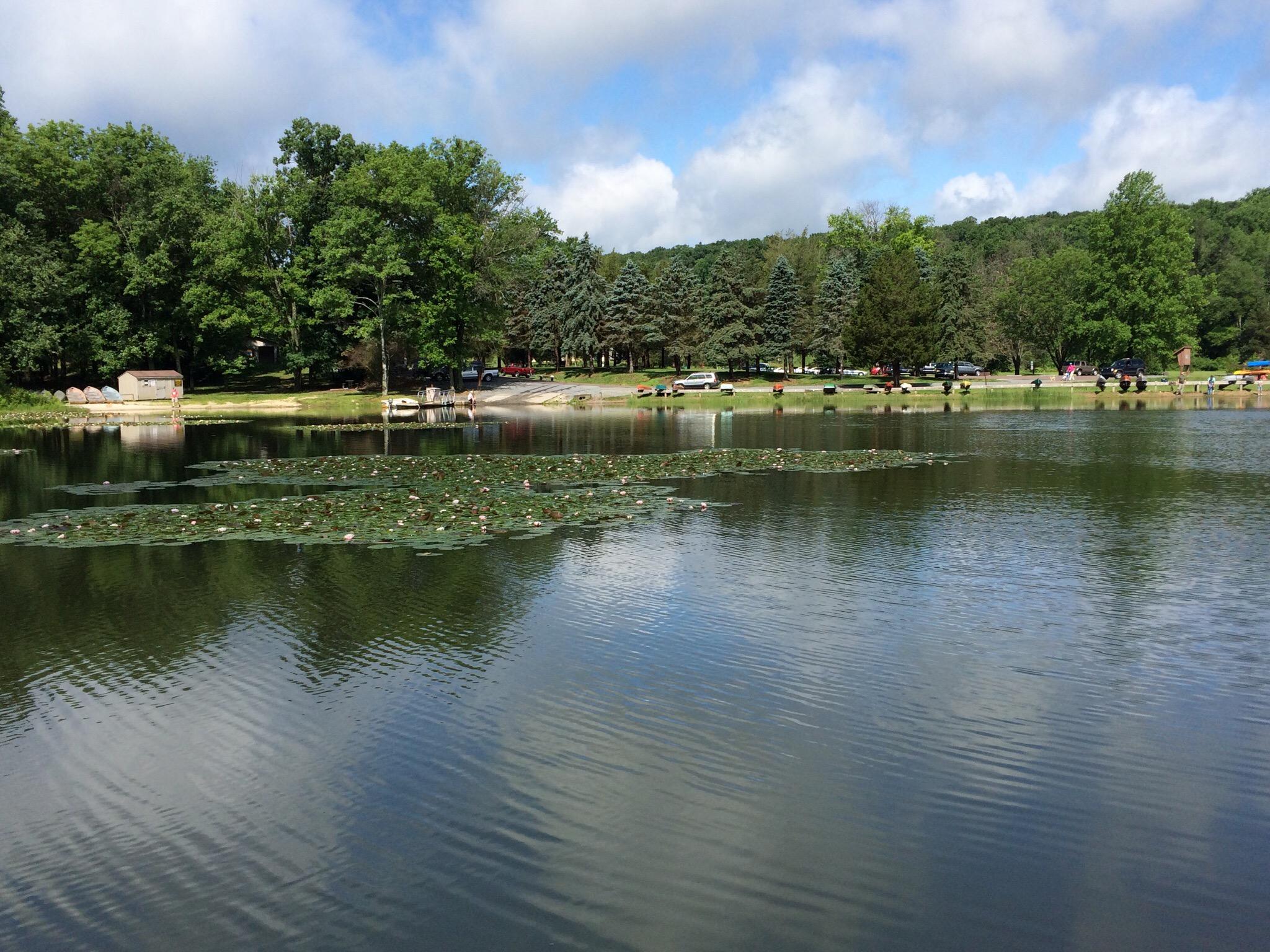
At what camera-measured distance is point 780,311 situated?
306ft

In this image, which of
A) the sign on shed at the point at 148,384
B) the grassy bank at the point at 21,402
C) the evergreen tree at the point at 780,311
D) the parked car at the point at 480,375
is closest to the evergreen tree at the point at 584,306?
the parked car at the point at 480,375

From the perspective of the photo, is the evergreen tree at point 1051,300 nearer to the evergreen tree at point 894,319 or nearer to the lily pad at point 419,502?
the evergreen tree at point 894,319

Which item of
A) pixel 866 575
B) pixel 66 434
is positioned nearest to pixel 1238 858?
pixel 866 575

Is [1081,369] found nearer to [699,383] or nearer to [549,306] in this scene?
[699,383]

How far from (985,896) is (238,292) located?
81.0 meters

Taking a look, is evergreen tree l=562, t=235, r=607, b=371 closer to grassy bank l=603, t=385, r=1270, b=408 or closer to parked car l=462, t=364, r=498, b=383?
parked car l=462, t=364, r=498, b=383

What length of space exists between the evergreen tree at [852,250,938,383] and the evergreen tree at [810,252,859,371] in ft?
41.4

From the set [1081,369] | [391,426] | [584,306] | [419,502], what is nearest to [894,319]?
[584,306]

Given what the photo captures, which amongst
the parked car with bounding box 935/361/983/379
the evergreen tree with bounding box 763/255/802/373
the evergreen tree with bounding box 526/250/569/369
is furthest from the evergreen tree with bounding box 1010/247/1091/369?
the evergreen tree with bounding box 526/250/569/369

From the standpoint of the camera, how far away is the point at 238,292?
76.9m

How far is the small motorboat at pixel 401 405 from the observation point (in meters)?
63.3

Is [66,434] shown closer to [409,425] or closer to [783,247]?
[409,425]

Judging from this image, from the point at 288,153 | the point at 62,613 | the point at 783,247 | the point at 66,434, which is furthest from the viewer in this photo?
the point at 783,247

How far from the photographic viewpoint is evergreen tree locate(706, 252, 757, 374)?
90.6 m
